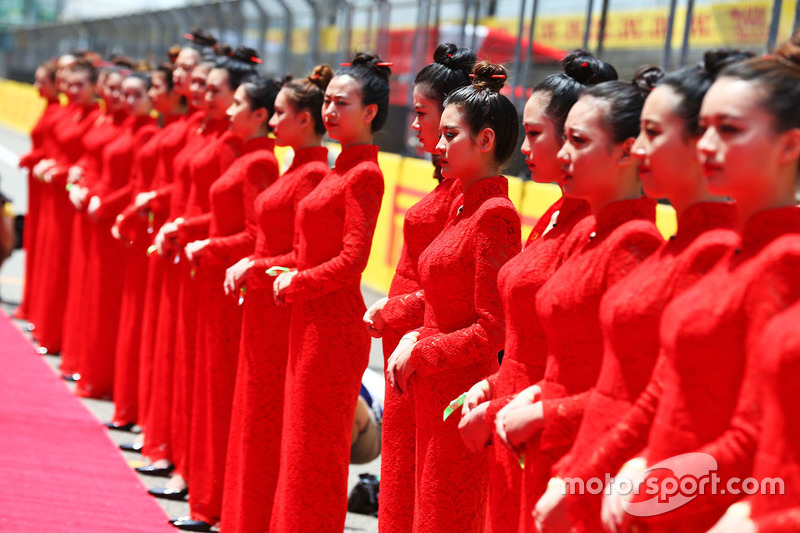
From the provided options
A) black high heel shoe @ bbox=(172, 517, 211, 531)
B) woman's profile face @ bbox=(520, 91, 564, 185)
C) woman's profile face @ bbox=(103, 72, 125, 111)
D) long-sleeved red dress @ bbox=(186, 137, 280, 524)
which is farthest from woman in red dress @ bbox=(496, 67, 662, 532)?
woman's profile face @ bbox=(103, 72, 125, 111)

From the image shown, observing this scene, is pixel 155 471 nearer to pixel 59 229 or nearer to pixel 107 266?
pixel 107 266

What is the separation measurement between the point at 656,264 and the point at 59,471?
158 inches

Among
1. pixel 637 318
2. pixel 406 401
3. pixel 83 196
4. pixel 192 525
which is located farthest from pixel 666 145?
pixel 83 196

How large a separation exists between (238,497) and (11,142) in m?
Answer: 24.1

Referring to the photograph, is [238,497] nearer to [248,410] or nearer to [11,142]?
[248,410]

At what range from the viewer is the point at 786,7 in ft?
21.1

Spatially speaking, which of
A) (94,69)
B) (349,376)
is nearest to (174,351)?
(349,376)

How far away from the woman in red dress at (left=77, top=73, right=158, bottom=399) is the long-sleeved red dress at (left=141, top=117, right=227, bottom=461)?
49.6 inches

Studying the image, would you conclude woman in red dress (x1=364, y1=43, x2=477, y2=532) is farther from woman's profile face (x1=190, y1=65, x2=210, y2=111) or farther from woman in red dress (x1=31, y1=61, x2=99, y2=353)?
woman in red dress (x1=31, y1=61, x2=99, y2=353)

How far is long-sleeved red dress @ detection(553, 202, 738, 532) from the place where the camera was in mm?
2098

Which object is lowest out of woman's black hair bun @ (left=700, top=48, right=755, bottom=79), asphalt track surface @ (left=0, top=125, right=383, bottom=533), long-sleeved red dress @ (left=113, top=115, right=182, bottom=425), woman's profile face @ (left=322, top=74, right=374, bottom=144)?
asphalt track surface @ (left=0, top=125, right=383, bottom=533)

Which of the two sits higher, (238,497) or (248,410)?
(248,410)

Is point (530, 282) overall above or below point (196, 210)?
above

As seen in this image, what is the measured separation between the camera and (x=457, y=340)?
120 inches
